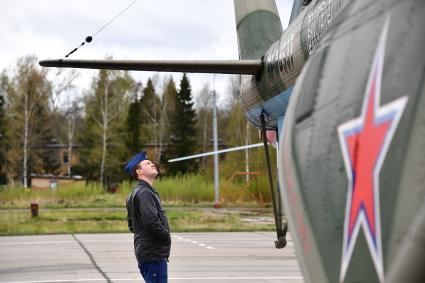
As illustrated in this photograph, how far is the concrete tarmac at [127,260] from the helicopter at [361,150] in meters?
7.49

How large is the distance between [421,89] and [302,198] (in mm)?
904

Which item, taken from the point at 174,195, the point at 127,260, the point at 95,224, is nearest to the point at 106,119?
the point at 174,195

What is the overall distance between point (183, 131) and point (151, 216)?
2485 inches

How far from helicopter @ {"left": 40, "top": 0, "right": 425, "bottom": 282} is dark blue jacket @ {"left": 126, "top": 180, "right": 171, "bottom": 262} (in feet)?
9.42

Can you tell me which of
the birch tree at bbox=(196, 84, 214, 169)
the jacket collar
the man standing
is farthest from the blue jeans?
the birch tree at bbox=(196, 84, 214, 169)

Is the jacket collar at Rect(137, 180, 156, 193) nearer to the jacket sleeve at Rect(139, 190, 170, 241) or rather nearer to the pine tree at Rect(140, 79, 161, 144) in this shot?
the jacket sleeve at Rect(139, 190, 170, 241)

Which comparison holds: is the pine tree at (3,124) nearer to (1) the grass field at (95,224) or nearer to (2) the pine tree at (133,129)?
(2) the pine tree at (133,129)

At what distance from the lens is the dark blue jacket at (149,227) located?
20.7 feet

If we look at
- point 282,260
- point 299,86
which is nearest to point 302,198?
point 299,86

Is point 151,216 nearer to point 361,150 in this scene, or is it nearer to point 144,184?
point 144,184

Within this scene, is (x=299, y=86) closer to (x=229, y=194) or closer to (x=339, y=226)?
(x=339, y=226)

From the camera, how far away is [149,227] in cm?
631

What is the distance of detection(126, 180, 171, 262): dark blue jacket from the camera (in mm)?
6320

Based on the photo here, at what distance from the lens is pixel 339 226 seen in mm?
2979
